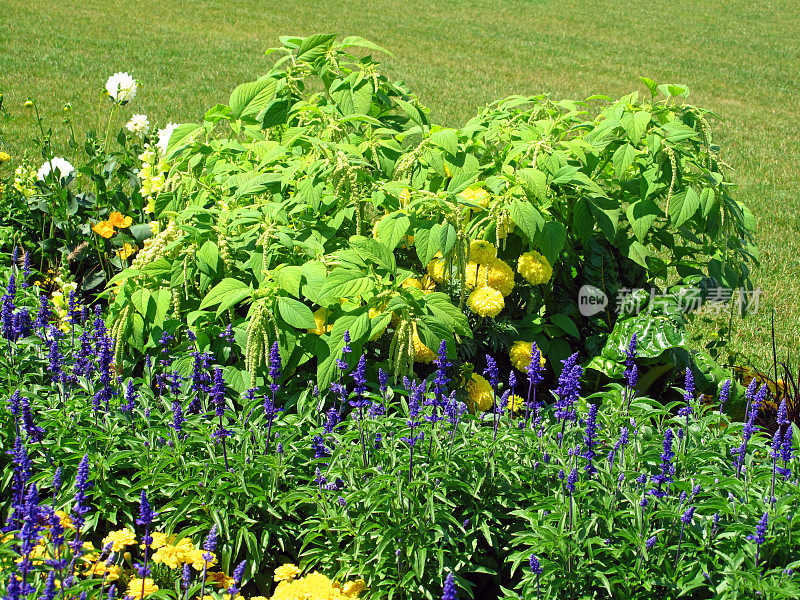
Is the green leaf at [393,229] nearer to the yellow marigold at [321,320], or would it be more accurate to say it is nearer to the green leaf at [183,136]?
the yellow marigold at [321,320]

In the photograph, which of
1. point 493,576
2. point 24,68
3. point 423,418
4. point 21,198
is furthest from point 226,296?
point 24,68

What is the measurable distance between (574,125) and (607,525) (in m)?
1.79

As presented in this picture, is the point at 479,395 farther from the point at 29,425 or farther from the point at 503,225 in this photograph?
the point at 29,425

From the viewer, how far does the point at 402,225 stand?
8.04 ft

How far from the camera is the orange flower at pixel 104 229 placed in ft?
11.5

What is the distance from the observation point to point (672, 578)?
5.90 ft

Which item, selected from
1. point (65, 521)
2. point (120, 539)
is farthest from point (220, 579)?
point (65, 521)

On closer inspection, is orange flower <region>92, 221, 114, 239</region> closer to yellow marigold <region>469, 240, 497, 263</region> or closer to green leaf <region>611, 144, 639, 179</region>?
yellow marigold <region>469, 240, 497, 263</region>

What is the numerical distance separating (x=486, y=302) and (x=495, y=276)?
0.16 metres

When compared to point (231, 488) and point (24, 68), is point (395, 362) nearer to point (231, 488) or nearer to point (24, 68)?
point (231, 488)

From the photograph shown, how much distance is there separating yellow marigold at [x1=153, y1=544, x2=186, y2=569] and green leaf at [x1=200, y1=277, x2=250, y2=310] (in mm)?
782

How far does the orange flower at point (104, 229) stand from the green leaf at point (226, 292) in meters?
1.33

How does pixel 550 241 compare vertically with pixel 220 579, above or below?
above

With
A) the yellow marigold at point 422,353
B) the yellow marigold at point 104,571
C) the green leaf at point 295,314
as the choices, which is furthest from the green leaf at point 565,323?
the yellow marigold at point 104,571
